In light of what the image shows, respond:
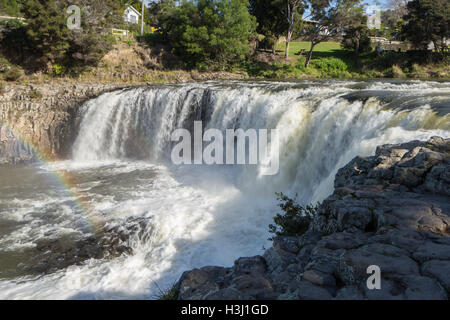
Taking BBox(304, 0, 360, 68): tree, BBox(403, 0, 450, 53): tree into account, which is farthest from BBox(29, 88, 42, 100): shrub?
BBox(403, 0, 450, 53): tree

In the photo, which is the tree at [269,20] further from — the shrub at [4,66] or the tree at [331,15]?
the shrub at [4,66]

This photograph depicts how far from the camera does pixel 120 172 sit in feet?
38.7

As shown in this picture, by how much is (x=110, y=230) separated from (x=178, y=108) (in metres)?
7.39

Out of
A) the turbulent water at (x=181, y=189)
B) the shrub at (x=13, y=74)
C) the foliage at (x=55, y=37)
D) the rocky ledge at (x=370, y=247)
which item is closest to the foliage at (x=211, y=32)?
the foliage at (x=55, y=37)

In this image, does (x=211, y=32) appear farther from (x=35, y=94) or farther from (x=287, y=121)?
(x=287, y=121)

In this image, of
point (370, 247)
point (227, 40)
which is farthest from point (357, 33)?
point (370, 247)

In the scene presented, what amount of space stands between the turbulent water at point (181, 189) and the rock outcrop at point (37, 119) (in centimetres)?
159

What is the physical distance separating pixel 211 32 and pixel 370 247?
24116 millimetres

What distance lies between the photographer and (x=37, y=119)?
1520cm

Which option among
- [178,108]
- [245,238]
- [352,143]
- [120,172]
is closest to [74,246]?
[245,238]

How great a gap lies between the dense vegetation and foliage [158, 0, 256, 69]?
7 centimetres

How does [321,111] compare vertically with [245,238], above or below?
above

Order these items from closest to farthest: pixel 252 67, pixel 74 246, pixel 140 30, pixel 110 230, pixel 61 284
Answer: pixel 61 284, pixel 74 246, pixel 110 230, pixel 252 67, pixel 140 30

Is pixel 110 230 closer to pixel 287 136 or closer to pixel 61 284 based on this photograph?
pixel 61 284
